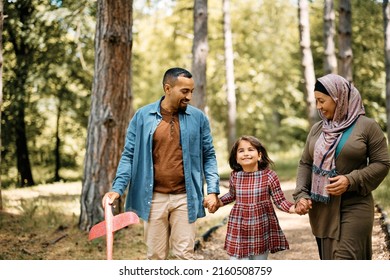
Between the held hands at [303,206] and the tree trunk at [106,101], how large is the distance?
4.08 meters

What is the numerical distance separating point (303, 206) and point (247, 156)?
1.97 feet

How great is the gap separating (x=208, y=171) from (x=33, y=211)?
5191 millimetres

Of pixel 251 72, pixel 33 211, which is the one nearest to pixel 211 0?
pixel 251 72

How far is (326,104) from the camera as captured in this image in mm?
4191

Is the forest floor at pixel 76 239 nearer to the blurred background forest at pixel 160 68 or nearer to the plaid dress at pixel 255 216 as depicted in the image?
the plaid dress at pixel 255 216

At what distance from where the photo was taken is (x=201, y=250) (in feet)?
25.9

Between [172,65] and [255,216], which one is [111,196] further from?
[172,65]

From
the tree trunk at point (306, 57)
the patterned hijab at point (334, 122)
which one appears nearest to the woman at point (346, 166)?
the patterned hijab at point (334, 122)

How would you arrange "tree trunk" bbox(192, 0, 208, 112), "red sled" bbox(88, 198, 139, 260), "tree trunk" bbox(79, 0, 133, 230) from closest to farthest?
"red sled" bbox(88, 198, 139, 260)
"tree trunk" bbox(79, 0, 133, 230)
"tree trunk" bbox(192, 0, 208, 112)

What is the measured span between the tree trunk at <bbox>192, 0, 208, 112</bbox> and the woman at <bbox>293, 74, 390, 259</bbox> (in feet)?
32.0

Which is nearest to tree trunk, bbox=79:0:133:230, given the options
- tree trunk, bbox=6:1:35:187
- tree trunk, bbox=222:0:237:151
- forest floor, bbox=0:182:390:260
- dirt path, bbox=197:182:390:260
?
forest floor, bbox=0:182:390:260

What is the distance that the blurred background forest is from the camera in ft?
45.0

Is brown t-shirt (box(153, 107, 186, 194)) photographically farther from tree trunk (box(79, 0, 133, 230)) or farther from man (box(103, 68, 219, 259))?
tree trunk (box(79, 0, 133, 230))
